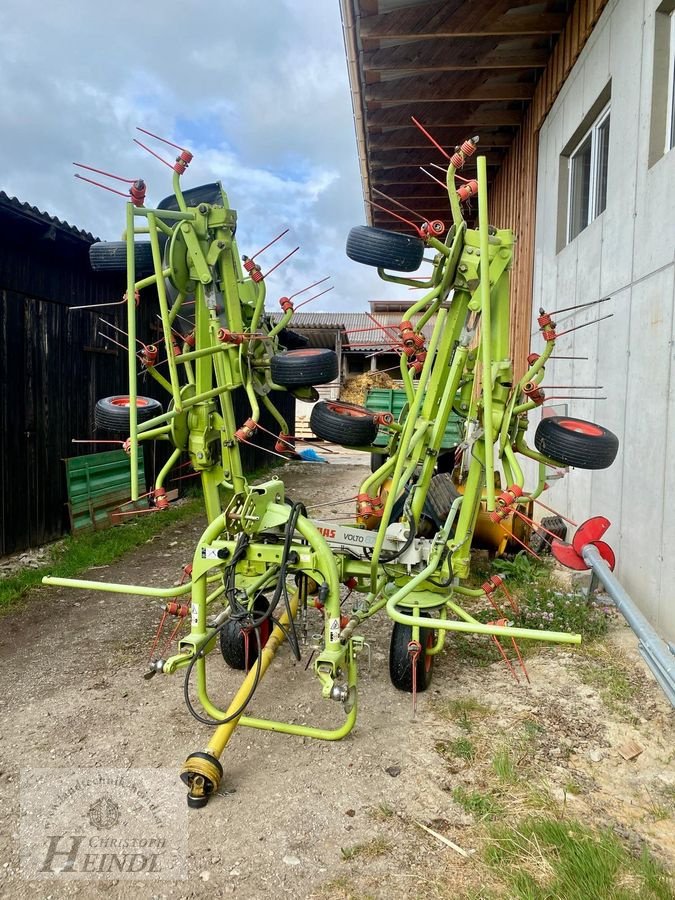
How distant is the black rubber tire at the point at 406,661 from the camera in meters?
3.28

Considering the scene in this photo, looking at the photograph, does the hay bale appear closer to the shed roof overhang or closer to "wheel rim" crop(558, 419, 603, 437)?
the shed roof overhang

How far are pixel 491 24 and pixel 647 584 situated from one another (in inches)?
226

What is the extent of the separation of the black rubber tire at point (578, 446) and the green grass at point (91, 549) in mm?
4354

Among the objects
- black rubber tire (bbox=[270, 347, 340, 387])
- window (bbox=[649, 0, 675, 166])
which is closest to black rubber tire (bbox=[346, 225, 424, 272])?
black rubber tire (bbox=[270, 347, 340, 387])

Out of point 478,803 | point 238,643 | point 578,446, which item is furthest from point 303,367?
point 478,803

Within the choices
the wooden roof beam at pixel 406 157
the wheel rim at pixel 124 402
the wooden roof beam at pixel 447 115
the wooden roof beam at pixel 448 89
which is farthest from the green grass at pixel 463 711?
the wooden roof beam at pixel 406 157

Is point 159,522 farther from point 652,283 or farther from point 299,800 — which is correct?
point 652,283

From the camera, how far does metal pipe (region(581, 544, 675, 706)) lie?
2109mm

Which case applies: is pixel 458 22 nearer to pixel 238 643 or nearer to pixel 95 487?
pixel 238 643

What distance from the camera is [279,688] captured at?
11.2 feet

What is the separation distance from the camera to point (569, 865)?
2023 millimetres

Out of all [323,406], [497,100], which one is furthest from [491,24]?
[323,406]

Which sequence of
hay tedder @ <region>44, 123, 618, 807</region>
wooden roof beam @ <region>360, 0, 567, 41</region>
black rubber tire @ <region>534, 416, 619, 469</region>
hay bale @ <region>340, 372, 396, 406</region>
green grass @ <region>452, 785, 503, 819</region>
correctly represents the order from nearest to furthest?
green grass @ <region>452, 785, 503, 819</region> → hay tedder @ <region>44, 123, 618, 807</region> → black rubber tire @ <region>534, 416, 619, 469</region> → wooden roof beam @ <region>360, 0, 567, 41</region> → hay bale @ <region>340, 372, 396, 406</region>

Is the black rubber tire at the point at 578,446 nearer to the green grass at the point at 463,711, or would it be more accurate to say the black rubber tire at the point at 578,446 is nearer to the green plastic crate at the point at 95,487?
the green grass at the point at 463,711
